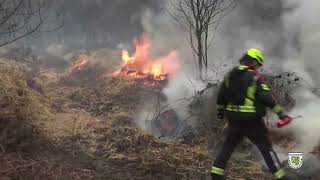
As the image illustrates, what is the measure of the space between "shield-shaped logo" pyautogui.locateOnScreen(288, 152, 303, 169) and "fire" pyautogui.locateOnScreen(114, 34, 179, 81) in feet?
28.0

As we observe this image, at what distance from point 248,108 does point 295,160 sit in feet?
6.18

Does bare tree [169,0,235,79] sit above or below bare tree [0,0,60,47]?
above

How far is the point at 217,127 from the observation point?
872 centimetres

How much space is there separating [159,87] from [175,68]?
91.8 inches

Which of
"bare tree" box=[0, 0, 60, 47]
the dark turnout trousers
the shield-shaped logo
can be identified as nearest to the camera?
the dark turnout trousers

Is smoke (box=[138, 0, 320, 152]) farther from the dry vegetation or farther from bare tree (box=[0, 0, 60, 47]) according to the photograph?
bare tree (box=[0, 0, 60, 47])

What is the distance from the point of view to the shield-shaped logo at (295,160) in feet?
22.1

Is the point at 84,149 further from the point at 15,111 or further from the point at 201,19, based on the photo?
the point at 201,19

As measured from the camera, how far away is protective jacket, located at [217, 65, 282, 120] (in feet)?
17.7

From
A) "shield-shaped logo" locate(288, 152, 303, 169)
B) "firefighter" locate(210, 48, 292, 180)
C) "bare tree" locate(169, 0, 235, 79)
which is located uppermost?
"bare tree" locate(169, 0, 235, 79)

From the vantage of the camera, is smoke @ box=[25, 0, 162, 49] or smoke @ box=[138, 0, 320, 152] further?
smoke @ box=[25, 0, 162, 49]

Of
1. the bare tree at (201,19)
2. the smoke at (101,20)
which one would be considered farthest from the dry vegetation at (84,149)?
the smoke at (101,20)

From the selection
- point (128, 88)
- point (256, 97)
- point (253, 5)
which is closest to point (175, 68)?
point (128, 88)

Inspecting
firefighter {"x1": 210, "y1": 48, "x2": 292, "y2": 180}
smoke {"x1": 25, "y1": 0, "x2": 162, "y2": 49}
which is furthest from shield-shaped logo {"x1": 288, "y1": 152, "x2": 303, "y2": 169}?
smoke {"x1": 25, "y1": 0, "x2": 162, "y2": 49}
